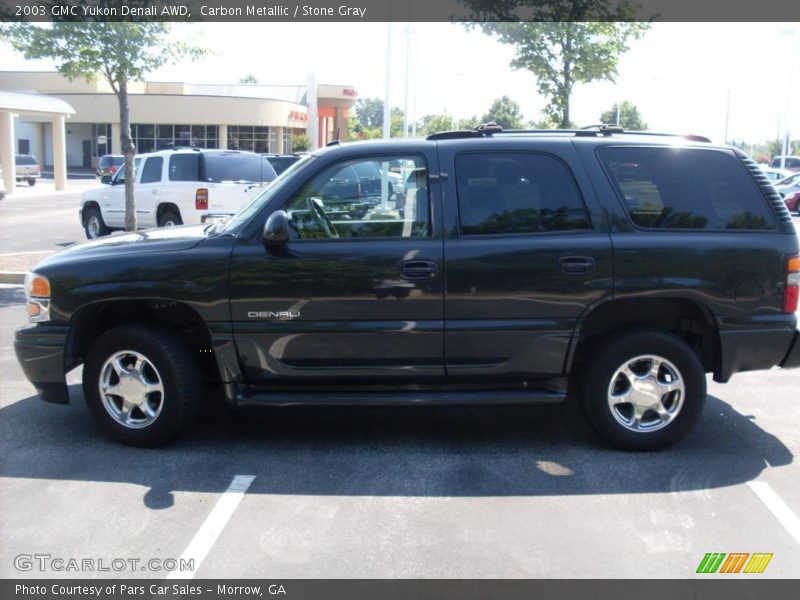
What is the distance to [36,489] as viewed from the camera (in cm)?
504

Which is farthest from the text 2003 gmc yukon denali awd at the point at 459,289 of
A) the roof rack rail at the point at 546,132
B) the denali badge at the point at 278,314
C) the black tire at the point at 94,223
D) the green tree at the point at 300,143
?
the green tree at the point at 300,143

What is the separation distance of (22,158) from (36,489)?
44.8 m

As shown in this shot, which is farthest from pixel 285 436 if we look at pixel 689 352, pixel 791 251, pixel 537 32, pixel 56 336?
pixel 537 32

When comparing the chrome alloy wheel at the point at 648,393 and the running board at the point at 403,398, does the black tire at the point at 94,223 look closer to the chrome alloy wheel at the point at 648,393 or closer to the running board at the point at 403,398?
the running board at the point at 403,398

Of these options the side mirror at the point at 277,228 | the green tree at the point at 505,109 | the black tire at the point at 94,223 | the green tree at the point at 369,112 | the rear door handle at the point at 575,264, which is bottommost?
the black tire at the point at 94,223

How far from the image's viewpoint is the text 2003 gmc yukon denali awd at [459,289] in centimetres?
545

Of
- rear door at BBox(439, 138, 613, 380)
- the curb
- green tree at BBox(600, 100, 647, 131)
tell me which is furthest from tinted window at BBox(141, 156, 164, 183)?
green tree at BBox(600, 100, 647, 131)

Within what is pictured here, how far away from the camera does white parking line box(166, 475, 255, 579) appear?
13.6ft

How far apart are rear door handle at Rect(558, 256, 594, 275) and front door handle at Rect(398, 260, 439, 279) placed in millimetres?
780

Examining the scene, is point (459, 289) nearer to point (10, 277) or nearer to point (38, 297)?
point (38, 297)

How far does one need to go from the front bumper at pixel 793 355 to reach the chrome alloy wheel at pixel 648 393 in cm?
73

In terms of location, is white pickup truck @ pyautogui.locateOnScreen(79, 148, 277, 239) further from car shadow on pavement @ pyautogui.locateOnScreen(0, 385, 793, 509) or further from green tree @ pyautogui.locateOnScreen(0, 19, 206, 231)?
car shadow on pavement @ pyautogui.locateOnScreen(0, 385, 793, 509)

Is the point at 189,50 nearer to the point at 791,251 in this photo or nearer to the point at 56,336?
the point at 56,336
